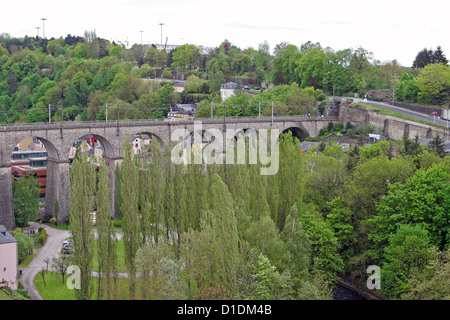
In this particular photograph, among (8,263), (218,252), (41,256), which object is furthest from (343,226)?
(41,256)

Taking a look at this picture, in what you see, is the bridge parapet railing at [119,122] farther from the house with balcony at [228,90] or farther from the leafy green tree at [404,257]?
the leafy green tree at [404,257]

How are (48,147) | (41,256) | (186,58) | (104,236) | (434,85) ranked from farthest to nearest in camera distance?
(186,58) < (434,85) < (48,147) < (41,256) < (104,236)

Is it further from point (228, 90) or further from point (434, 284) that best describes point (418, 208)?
point (228, 90)

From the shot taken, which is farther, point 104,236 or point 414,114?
point 414,114

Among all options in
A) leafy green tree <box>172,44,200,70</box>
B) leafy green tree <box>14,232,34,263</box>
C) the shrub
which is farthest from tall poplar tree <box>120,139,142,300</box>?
leafy green tree <box>172,44,200,70</box>

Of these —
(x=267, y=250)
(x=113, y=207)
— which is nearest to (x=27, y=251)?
(x=113, y=207)

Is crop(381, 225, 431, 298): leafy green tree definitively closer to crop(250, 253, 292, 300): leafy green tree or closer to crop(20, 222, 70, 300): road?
crop(250, 253, 292, 300): leafy green tree
